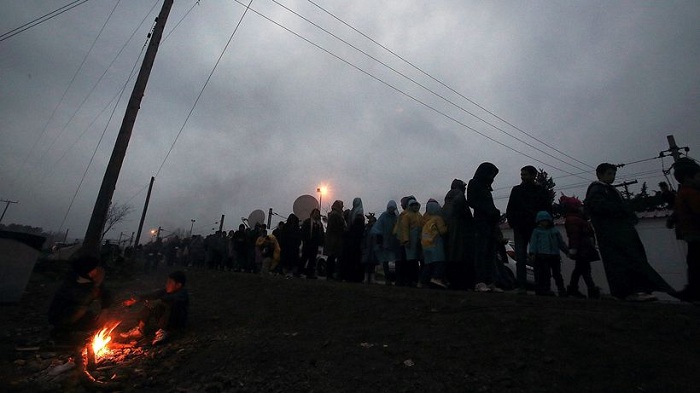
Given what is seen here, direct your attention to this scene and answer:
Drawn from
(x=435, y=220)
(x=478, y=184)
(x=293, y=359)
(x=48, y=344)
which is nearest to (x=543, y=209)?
(x=478, y=184)

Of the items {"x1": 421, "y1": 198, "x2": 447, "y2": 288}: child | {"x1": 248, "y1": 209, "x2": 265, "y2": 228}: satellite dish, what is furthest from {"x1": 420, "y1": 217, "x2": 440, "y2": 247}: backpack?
{"x1": 248, "y1": 209, "x2": 265, "y2": 228}: satellite dish

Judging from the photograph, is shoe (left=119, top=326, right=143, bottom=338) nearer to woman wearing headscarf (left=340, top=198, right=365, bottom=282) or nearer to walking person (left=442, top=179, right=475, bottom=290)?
woman wearing headscarf (left=340, top=198, right=365, bottom=282)

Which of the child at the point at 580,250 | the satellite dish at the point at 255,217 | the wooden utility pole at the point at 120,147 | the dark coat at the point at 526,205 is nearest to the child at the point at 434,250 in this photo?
the dark coat at the point at 526,205

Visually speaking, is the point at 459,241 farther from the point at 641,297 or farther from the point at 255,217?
the point at 255,217

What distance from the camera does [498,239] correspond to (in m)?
7.00

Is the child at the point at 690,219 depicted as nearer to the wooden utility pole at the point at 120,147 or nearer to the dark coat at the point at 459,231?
the dark coat at the point at 459,231

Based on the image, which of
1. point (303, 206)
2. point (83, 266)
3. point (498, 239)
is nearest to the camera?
point (83, 266)

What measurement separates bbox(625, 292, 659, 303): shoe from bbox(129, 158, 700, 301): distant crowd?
0.01 meters

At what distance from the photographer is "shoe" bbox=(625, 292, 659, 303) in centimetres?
450

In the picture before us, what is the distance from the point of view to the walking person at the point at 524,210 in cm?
580

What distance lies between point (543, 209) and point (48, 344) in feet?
25.5

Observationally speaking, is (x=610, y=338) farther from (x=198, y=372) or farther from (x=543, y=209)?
(x=198, y=372)

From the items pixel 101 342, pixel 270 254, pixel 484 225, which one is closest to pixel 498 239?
pixel 484 225

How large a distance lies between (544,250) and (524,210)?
71 centimetres
